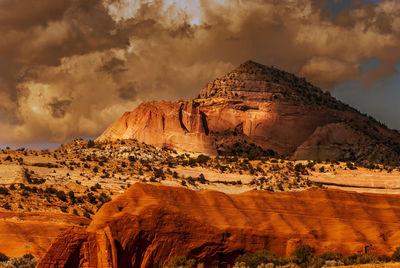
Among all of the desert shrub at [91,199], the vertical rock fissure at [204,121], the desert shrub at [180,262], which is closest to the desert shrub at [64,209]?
the desert shrub at [91,199]

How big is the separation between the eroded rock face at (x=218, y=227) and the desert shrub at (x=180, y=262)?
81cm

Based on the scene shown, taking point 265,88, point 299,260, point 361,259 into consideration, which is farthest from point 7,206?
point 265,88

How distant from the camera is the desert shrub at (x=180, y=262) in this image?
2618cm

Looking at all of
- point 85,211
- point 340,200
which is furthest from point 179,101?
point 340,200

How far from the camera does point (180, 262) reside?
86.9ft

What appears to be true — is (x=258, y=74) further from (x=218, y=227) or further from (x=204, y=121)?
(x=218, y=227)

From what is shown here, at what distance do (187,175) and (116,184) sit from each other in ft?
51.5

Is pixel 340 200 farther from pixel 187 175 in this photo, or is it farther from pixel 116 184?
pixel 187 175

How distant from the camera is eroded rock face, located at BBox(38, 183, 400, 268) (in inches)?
998

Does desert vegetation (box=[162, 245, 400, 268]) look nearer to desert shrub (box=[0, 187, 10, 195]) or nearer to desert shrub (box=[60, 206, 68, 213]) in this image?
desert shrub (box=[60, 206, 68, 213])

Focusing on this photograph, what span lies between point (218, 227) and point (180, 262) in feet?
11.6

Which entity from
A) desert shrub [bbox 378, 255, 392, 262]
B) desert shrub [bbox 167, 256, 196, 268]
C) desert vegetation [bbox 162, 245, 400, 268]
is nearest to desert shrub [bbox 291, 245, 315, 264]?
desert vegetation [bbox 162, 245, 400, 268]

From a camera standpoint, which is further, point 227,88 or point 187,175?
point 227,88

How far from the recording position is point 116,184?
6838 cm
